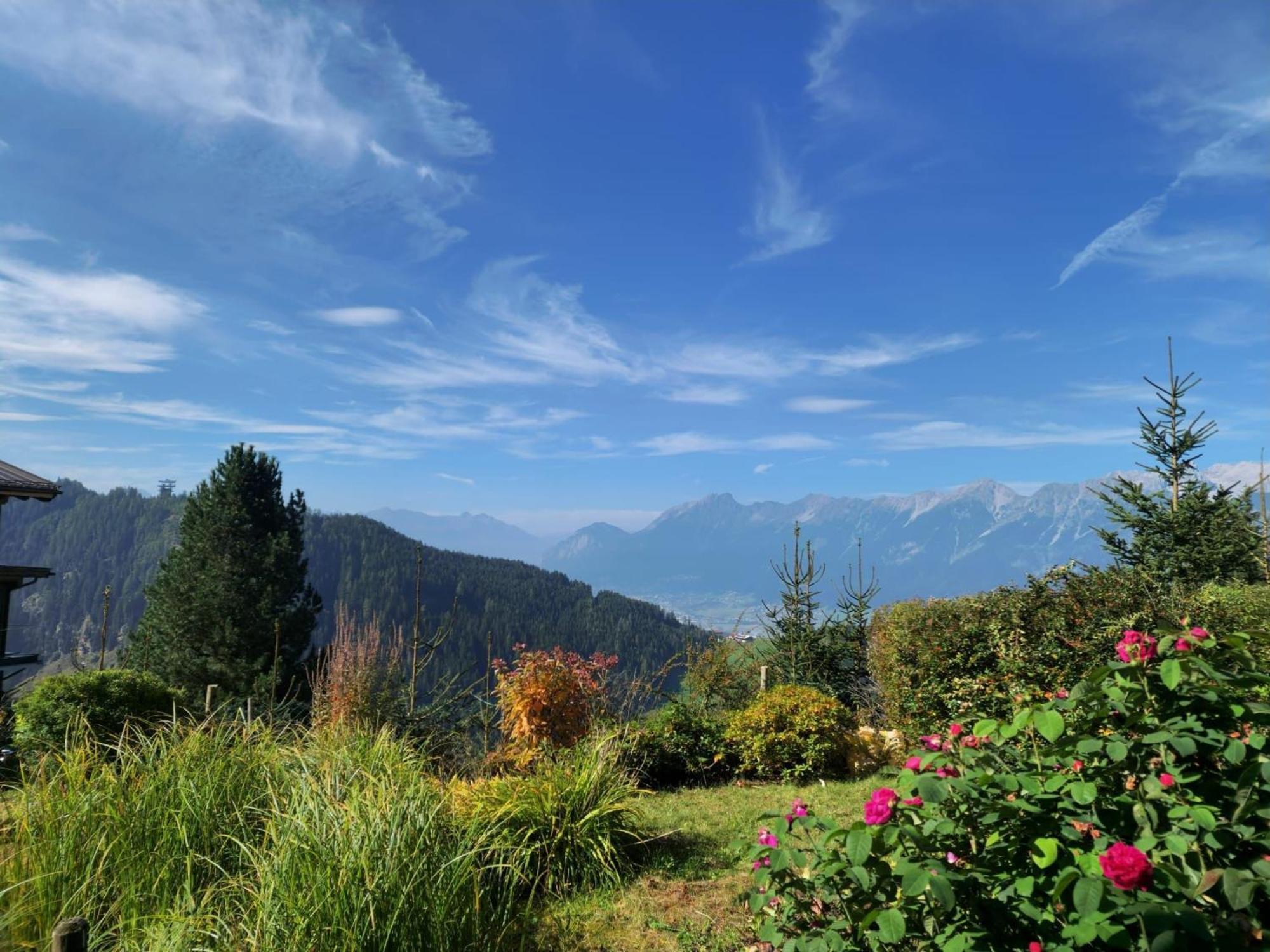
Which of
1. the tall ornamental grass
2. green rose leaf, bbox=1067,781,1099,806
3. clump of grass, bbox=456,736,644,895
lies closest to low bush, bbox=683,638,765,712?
clump of grass, bbox=456,736,644,895

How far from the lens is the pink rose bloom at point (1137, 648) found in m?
2.04

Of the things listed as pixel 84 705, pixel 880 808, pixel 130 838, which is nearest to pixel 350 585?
pixel 84 705

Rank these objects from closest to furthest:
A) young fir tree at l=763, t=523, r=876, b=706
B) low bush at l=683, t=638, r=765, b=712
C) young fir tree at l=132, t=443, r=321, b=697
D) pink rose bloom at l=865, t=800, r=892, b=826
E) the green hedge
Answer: pink rose bloom at l=865, t=800, r=892, b=826
the green hedge
low bush at l=683, t=638, r=765, b=712
young fir tree at l=763, t=523, r=876, b=706
young fir tree at l=132, t=443, r=321, b=697

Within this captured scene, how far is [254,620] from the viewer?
22.1 m

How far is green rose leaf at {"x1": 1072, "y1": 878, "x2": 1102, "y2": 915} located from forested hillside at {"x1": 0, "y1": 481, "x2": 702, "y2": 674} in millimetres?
59563

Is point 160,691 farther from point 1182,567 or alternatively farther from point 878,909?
point 1182,567

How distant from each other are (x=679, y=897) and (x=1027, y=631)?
184 inches

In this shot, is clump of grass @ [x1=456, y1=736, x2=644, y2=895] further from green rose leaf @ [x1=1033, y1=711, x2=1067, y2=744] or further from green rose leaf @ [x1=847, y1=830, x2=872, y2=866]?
green rose leaf @ [x1=1033, y1=711, x2=1067, y2=744]

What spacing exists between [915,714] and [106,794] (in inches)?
294

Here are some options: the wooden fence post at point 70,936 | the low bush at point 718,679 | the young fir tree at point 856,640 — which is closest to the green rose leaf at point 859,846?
the wooden fence post at point 70,936

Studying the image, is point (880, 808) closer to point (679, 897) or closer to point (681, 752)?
point (679, 897)

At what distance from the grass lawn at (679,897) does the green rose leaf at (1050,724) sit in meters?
1.95

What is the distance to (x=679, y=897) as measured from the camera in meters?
4.35

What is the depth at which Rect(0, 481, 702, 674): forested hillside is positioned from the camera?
251ft
